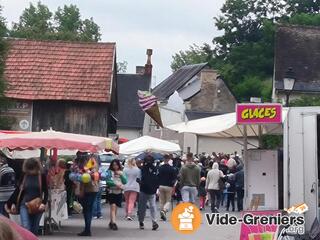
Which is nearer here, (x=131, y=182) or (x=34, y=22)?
(x=131, y=182)

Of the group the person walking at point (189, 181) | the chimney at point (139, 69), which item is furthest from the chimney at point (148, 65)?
the person walking at point (189, 181)

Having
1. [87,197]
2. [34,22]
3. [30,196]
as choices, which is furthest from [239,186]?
[34,22]

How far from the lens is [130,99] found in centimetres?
7575

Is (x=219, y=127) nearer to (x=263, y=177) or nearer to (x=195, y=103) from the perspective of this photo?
(x=263, y=177)

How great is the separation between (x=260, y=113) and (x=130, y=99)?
63924 mm

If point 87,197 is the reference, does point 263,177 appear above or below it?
above

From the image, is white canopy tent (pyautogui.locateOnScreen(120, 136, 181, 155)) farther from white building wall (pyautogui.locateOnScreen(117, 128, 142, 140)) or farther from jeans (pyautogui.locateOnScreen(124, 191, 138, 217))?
white building wall (pyautogui.locateOnScreen(117, 128, 142, 140))

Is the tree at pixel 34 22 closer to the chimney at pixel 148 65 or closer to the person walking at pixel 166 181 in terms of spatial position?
the chimney at pixel 148 65

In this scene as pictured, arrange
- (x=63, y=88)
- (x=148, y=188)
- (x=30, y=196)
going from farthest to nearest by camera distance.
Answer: (x=63, y=88) < (x=148, y=188) < (x=30, y=196)

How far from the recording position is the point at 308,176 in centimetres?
1324

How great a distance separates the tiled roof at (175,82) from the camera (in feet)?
242

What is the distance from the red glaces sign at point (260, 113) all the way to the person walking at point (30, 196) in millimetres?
3705

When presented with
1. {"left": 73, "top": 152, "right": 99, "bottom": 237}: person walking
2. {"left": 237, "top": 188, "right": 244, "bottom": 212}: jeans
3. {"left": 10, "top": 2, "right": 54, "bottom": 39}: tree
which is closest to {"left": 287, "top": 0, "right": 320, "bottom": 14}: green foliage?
{"left": 10, "top": 2, "right": 54, "bottom": 39}: tree

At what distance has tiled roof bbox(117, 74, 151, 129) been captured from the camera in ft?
242
